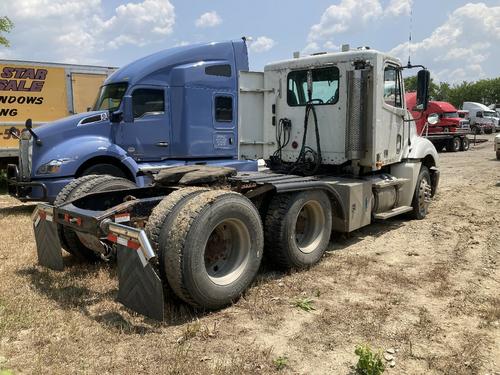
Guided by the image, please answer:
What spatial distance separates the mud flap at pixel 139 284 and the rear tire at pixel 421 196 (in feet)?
18.3

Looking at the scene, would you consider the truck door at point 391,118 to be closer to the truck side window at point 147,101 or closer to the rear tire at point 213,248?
the rear tire at point 213,248

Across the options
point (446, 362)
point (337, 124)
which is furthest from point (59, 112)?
point (446, 362)

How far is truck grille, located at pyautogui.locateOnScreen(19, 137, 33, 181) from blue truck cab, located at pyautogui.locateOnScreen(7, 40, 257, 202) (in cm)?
2

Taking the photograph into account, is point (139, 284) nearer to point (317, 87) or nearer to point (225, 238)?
point (225, 238)

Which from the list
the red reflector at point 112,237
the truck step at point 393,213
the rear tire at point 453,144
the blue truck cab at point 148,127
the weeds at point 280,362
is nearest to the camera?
the weeds at point 280,362

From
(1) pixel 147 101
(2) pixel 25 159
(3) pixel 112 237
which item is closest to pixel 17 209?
(2) pixel 25 159

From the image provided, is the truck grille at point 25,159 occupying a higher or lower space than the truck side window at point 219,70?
lower

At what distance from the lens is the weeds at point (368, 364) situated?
313 centimetres

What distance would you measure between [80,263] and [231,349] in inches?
109

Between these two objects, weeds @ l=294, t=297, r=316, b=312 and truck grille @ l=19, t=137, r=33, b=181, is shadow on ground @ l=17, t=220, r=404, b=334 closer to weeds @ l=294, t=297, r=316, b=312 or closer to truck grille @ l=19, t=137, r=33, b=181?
weeds @ l=294, t=297, r=316, b=312

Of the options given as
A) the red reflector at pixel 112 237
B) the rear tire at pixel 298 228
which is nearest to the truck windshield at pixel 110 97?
the rear tire at pixel 298 228

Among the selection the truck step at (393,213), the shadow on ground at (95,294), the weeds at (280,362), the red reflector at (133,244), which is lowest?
the weeds at (280,362)

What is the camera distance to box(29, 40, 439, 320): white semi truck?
392 centimetres

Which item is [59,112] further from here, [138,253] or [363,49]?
[138,253]
